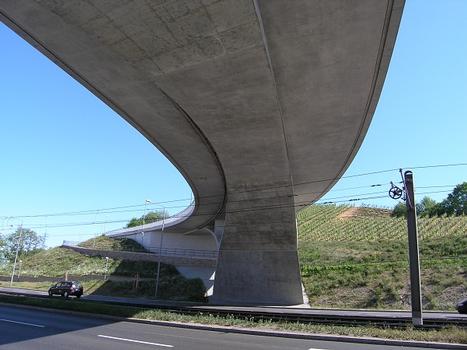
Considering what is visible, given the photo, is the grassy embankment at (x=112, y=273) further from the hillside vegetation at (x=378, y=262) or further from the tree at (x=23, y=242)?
the tree at (x=23, y=242)

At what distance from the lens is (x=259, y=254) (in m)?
32.2

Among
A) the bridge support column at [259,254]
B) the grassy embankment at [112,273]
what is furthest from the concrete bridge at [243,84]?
the grassy embankment at [112,273]

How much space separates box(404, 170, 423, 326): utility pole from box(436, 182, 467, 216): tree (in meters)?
98.0

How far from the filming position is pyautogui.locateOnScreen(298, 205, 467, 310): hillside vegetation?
32250 mm

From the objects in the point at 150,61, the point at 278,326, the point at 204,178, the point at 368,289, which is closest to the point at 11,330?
the point at 278,326

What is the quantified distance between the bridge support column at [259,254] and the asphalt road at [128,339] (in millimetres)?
17356

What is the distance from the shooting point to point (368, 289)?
34.6 m

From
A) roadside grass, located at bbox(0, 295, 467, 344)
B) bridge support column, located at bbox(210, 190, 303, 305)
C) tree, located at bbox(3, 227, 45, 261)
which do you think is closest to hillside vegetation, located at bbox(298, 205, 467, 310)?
bridge support column, located at bbox(210, 190, 303, 305)

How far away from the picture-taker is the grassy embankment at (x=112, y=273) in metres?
45.4

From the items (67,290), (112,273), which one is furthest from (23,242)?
(67,290)

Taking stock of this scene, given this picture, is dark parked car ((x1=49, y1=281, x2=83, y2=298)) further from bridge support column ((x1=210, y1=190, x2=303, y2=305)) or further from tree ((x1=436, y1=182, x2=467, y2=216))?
tree ((x1=436, y1=182, x2=467, y2=216))

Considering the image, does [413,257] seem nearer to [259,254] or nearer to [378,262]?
[259,254]

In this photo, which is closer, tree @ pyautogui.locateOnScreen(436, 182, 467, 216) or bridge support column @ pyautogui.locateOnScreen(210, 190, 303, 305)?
bridge support column @ pyautogui.locateOnScreen(210, 190, 303, 305)

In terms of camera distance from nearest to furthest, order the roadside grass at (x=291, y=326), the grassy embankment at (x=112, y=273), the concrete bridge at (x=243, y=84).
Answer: the roadside grass at (x=291, y=326)
the concrete bridge at (x=243, y=84)
the grassy embankment at (x=112, y=273)
